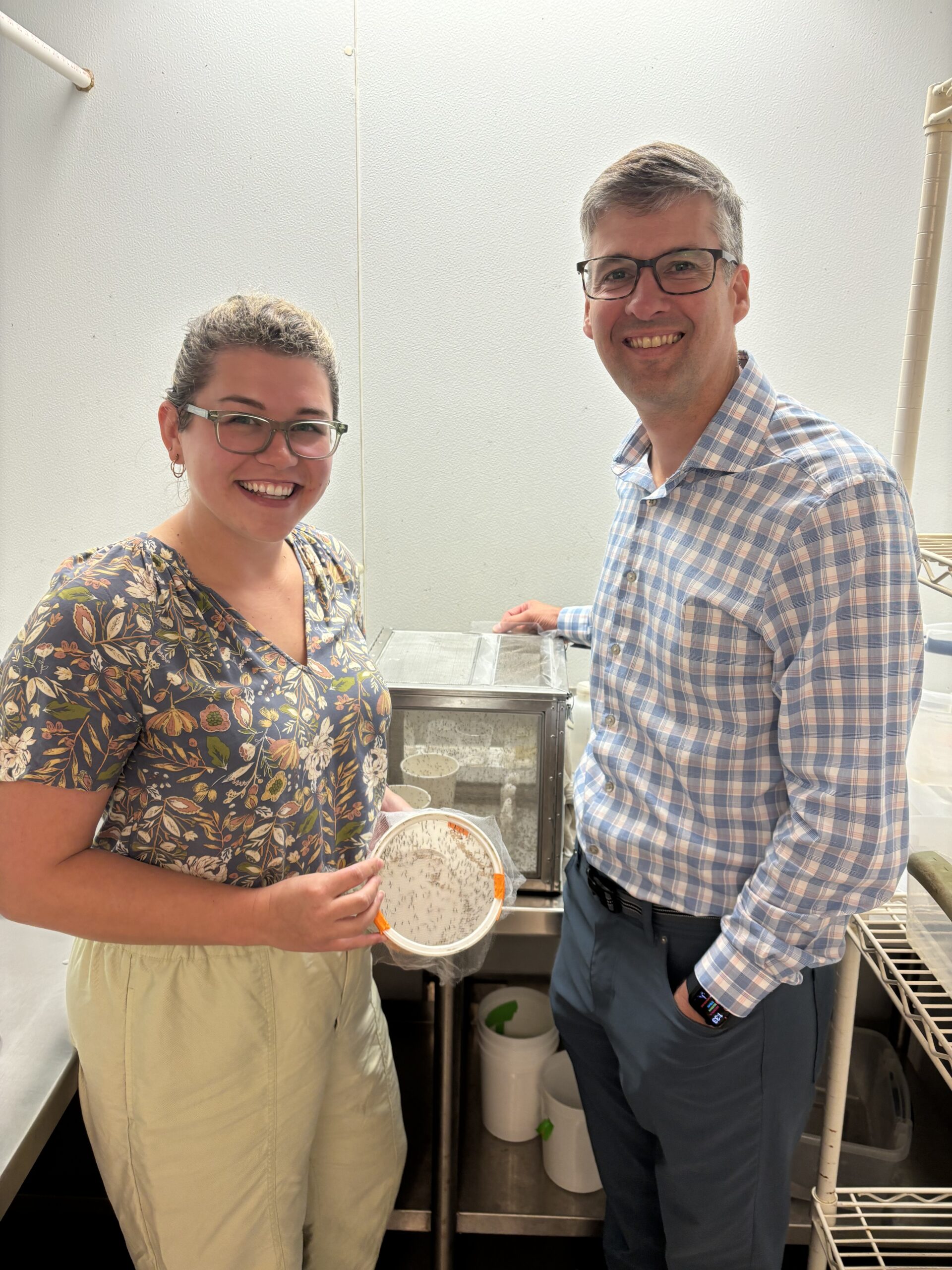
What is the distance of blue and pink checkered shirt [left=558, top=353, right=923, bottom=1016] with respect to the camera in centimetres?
90

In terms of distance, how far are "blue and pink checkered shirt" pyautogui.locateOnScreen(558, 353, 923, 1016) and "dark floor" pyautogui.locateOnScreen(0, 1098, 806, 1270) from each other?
104 centimetres

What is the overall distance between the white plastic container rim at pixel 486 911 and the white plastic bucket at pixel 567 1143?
74 centimetres

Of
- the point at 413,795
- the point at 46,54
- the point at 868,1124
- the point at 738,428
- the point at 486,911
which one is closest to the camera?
the point at 738,428

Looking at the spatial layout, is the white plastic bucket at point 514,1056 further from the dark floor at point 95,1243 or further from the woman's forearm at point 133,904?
the woman's forearm at point 133,904

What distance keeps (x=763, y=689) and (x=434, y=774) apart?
2.26ft

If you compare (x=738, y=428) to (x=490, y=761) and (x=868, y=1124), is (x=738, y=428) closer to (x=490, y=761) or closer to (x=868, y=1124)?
(x=490, y=761)

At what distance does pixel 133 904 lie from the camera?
953mm

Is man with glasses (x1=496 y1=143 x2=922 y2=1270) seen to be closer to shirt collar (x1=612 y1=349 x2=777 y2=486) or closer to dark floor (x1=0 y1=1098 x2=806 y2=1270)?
shirt collar (x1=612 y1=349 x2=777 y2=486)

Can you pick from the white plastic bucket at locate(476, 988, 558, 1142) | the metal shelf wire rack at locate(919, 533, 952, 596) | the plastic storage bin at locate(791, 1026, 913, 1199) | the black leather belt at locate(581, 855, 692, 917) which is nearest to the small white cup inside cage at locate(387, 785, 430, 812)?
the black leather belt at locate(581, 855, 692, 917)

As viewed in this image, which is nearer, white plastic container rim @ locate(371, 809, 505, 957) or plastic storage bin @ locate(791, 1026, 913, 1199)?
white plastic container rim @ locate(371, 809, 505, 957)

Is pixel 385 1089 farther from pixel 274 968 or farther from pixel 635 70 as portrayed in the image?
pixel 635 70

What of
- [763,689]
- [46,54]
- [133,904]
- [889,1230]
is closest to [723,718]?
[763,689]

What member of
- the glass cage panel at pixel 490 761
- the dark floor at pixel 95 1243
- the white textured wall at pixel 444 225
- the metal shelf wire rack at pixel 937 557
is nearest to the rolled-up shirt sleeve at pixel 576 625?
the glass cage panel at pixel 490 761

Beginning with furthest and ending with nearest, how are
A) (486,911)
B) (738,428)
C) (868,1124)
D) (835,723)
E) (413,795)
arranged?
(868,1124) → (413,795) → (486,911) → (738,428) → (835,723)
